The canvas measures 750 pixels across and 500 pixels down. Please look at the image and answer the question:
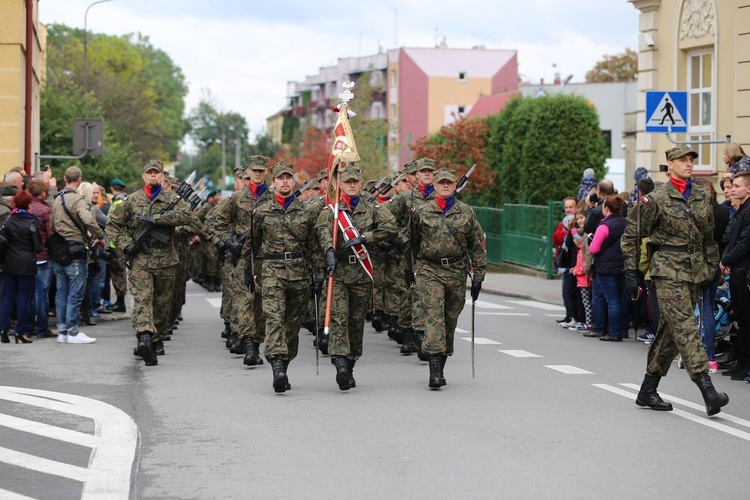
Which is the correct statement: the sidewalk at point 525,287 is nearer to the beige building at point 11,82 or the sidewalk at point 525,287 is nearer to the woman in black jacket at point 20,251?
the beige building at point 11,82

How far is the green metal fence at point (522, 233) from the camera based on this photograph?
28656mm

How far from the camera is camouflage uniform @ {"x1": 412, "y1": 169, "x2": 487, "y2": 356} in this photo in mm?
11094

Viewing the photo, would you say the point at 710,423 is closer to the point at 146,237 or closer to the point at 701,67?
the point at 146,237

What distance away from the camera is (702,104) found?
72.7ft

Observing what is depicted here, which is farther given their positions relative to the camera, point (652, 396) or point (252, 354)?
point (252, 354)

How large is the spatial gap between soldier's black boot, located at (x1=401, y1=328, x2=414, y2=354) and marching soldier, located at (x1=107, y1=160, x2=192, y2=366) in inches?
107

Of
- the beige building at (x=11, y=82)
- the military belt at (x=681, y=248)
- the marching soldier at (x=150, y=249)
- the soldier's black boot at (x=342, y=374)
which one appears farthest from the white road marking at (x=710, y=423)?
the beige building at (x=11, y=82)

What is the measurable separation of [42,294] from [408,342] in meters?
4.68

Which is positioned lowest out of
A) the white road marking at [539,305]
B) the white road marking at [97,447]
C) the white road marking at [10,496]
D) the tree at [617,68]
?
the white road marking at [10,496]

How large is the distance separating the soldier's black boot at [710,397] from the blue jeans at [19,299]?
8389mm

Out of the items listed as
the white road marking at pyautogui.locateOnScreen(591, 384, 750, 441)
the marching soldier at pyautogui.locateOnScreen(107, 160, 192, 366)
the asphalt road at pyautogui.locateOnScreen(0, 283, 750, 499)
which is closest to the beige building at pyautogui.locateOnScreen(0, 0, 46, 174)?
the asphalt road at pyautogui.locateOnScreen(0, 283, 750, 499)

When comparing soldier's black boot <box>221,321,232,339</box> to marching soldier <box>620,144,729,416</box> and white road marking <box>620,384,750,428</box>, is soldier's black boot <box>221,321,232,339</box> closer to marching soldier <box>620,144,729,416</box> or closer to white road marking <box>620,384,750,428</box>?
white road marking <box>620,384,750,428</box>

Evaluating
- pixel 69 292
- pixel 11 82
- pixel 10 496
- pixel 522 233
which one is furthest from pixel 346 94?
pixel 522 233

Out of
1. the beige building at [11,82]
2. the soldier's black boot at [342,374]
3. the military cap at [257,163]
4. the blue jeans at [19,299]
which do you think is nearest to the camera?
the soldier's black boot at [342,374]
